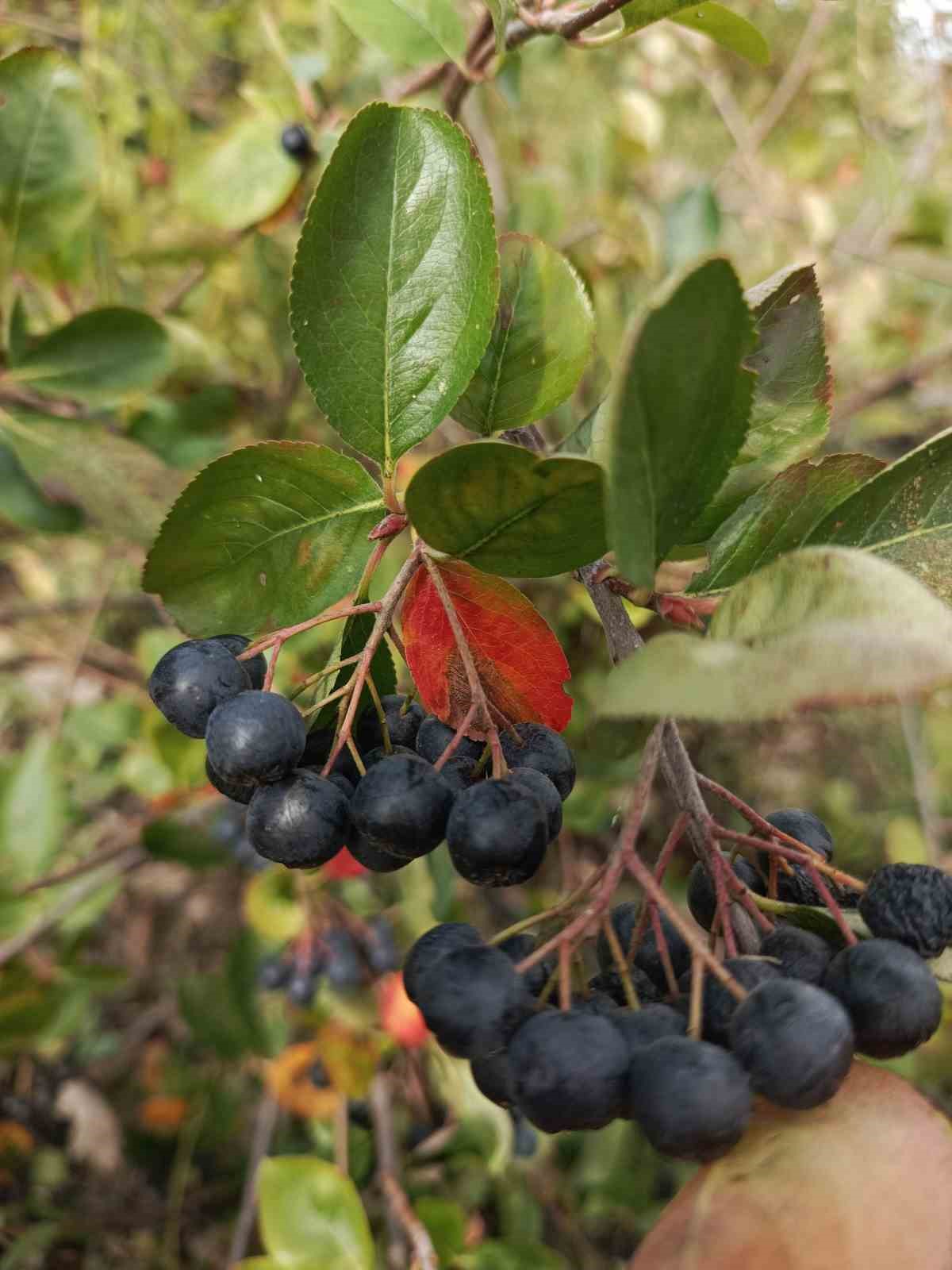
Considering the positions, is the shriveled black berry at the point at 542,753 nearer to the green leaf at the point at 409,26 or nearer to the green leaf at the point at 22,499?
the green leaf at the point at 409,26

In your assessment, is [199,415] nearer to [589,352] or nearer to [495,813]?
[589,352]

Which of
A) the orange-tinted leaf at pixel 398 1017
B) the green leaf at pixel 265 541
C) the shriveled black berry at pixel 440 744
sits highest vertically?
the green leaf at pixel 265 541

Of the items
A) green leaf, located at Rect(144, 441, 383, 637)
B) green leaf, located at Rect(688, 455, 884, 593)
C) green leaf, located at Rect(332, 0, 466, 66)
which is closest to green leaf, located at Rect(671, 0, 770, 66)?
green leaf, located at Rect(332, 0, 466, 66)

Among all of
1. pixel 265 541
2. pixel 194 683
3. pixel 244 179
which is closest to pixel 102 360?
pixel 244 179

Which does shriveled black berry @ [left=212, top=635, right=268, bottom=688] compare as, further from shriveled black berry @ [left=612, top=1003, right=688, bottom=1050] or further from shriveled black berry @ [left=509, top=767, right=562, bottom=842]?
shriveled black berry @ [left=612, top=1003, right=688, bottom=1050]

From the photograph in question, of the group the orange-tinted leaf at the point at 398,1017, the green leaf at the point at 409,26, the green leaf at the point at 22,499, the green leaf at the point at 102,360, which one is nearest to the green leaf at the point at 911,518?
the green leaf at the point at 409,26

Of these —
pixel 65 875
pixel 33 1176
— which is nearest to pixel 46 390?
pixel 65 875
